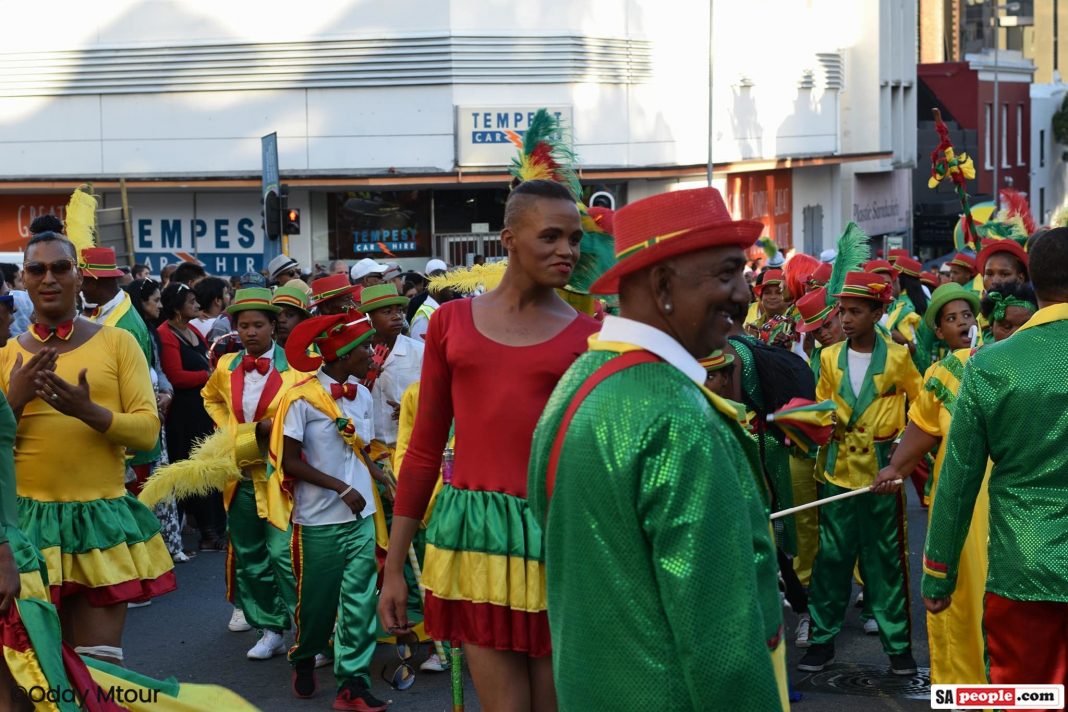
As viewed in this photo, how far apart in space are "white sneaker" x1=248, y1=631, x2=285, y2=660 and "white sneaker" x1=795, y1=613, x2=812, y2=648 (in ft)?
9.71

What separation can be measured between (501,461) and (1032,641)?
189cm

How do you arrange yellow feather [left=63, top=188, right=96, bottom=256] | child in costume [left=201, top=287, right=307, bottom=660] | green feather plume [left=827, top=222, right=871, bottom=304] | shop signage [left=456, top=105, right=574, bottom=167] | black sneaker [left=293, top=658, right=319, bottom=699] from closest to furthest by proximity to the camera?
black sneaker [left=293, top=658, right=319, bottom=699], child in costume [left=201, top=287, right=307, bottom=660], green feather plume [left=827, top=222, right=871, bottom=304], yellow feather [left=63, top=188, right=96, bottom=256], shop signage [left=456, top=105, right=574, bottom=167]

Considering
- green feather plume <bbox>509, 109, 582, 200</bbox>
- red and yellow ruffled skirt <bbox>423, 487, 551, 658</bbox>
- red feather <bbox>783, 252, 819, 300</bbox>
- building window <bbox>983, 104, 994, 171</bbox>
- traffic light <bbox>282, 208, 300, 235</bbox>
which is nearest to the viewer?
red and yellow ruffled skirt <bbox>423, 487, 551, 658</bbox>

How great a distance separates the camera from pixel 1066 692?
5.07m

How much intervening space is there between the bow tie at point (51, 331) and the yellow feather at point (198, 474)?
158 cm

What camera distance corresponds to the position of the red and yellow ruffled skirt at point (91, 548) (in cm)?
604

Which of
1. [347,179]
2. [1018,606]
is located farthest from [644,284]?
[347,179]

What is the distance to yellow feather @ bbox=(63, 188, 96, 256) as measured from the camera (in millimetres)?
9219

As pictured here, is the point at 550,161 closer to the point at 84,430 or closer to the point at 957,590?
the point at 84,430

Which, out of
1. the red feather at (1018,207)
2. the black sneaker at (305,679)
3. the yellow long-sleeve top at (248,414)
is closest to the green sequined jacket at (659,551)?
the yellow long-sleeve top at (248,414)

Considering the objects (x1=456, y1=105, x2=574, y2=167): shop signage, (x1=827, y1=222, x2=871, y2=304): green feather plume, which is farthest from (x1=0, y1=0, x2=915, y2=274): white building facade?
(x1=827, y1=222, x2=871, y2=304): green feather plume

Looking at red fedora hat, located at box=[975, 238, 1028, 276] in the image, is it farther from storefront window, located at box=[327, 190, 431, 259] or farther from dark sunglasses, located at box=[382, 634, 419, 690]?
storefront window, located at box=[327, 190, 431, 259]

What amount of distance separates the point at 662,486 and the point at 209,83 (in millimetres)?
27581

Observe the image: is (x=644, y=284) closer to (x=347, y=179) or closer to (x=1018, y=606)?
(x=1018, y=606)
